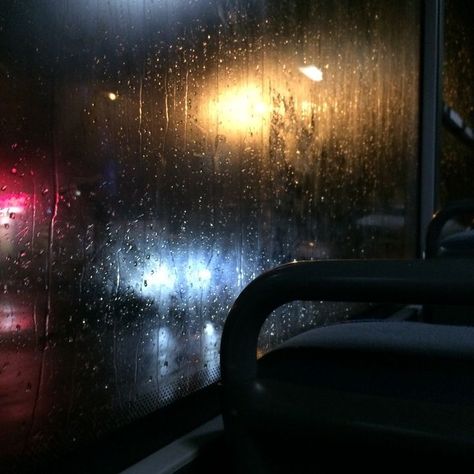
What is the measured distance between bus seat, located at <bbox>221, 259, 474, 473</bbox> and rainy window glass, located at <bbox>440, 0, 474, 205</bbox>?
2.81 m

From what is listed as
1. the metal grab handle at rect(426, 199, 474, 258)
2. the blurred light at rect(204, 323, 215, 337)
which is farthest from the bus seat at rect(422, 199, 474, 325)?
the blurred light at rect(204, 323, 215, 337)

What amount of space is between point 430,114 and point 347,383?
8.78 feet

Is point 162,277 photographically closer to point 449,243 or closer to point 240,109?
point 240,109

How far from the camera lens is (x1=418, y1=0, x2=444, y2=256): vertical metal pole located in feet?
9.77

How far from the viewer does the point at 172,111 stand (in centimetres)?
112

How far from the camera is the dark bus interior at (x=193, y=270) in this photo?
587 millimetres

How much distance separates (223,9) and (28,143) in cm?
65

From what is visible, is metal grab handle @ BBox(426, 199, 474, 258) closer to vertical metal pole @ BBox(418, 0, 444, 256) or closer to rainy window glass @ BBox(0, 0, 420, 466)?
rainy window glass @ BBox(0, 0, 420, 466)

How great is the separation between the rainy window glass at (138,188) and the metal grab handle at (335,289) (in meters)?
0.35

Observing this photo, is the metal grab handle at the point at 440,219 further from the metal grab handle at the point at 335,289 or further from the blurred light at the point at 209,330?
the metal grab handle at the point at 335,289

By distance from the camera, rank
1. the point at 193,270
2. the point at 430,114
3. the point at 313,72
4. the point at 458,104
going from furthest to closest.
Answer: the point at 458,104, the point at 430,114, the point at 313,72, the point at 193,270

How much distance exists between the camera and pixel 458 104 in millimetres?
3541

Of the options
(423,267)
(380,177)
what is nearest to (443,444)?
(423,267)

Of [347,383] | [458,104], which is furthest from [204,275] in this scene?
[458,104]
